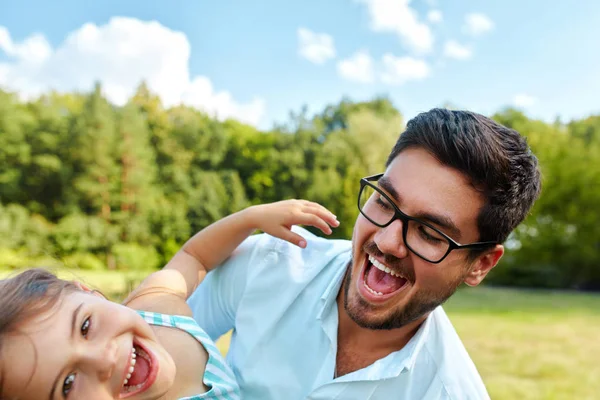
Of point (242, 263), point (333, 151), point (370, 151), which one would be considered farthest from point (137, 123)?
point (242, 263)

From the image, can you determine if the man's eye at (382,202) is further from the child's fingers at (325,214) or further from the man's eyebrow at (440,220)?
the child's fingers at (325,214)

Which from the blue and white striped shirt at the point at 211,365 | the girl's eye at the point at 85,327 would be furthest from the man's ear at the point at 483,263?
the girl's eye at the point at 85,327

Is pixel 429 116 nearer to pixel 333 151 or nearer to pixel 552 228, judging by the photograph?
pixel 552 228

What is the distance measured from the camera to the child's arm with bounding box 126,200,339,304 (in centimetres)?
205

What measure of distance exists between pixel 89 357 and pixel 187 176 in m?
27.5

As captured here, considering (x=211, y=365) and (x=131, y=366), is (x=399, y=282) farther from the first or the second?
(x=131, y=366)

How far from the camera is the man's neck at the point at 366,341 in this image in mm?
1987

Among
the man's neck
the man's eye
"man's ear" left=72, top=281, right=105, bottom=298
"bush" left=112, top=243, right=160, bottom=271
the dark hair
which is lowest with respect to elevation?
"bush" left=112, top=243, right=160, bottom=271

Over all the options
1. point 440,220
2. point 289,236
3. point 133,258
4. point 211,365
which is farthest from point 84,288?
point 133,258

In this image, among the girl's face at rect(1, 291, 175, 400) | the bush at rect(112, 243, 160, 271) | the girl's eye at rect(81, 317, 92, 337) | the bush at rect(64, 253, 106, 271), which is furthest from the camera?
the bush at rect(112, 243, 160, 271)

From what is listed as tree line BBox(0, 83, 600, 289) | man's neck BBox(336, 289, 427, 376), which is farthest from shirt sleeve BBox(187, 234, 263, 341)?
tree line BBox(0, 83, 600, 289)

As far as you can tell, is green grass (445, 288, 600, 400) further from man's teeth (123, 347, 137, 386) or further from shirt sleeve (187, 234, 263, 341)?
man's teeth (123, 347, 137, 386)

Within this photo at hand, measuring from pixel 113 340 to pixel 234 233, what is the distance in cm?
72

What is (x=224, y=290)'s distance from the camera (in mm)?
2148
